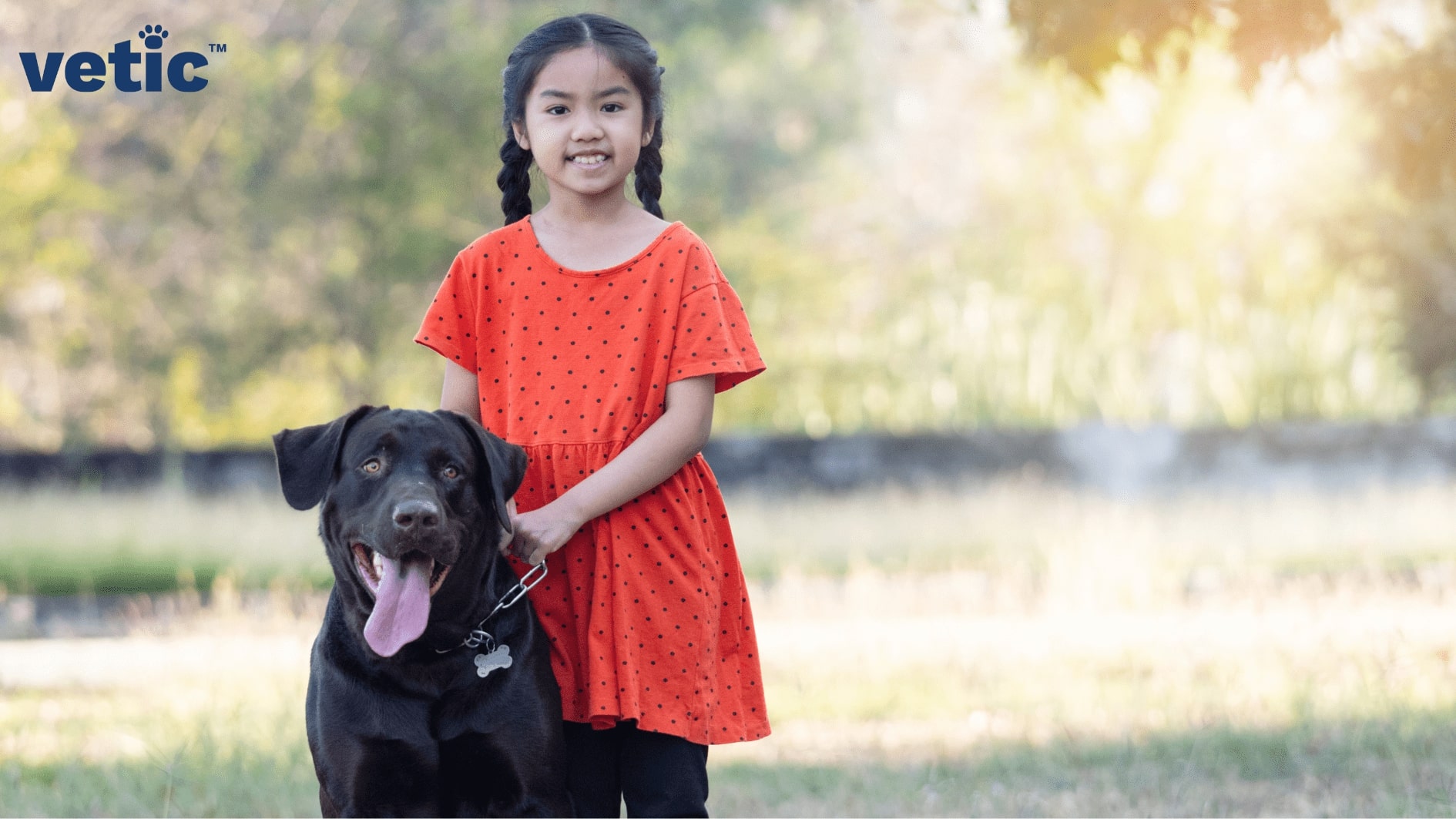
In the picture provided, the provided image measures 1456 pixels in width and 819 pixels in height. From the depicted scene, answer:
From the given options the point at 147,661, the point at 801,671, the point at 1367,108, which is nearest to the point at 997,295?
the point at 1367,108

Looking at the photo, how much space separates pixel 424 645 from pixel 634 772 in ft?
1.80

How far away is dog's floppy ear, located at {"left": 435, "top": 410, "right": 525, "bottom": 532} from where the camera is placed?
280cm

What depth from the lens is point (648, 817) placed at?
302 centimetres

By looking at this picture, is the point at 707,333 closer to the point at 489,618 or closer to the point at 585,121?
the point at 585,121

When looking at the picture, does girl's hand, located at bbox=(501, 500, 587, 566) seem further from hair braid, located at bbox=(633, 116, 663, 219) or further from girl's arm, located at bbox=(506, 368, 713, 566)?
hair braid, located at bbox=(633, 116, 663, 219)

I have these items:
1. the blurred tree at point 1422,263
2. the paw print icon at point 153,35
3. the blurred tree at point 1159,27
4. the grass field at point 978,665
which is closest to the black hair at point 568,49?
the grass field at point 978,665

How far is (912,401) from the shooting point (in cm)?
1016

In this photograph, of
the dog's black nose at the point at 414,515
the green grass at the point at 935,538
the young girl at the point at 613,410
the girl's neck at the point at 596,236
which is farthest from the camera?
the green grass at the point at 935,538

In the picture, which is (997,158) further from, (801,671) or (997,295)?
(801,671)

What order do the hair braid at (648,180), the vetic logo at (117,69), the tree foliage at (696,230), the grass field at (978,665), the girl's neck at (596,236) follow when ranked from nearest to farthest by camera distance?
1. the girl's neck at (596,236)
2. the hair braid at (648,180)
3. the grass field at (978,665)
4. the tree foliage at (696,230)
5. the vetic logo at (117,69)

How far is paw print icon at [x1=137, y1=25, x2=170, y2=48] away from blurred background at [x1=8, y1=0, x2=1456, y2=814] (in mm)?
1406

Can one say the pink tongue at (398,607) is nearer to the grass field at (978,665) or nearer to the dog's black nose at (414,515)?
the dog's black nose at (414,515)

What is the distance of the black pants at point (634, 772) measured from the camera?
302 cm

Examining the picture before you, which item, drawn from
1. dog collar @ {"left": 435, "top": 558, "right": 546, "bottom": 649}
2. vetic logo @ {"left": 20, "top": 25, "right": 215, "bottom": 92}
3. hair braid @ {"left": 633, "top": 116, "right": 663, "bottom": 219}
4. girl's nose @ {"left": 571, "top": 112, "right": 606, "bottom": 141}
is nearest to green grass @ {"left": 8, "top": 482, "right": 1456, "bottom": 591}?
vetic logo @ {"left": 20, "top": 25, "right": 215, "bottom": 92}
